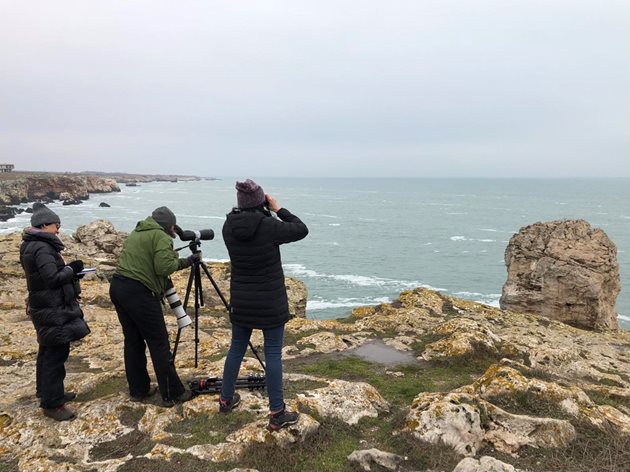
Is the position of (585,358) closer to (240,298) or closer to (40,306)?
(240,298)

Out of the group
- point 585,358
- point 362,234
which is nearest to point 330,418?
point 585,358

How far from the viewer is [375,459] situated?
4.87 m

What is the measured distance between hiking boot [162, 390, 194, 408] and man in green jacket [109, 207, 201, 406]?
14mm

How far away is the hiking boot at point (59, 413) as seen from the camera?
5.58 meters

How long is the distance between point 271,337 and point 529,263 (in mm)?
18524

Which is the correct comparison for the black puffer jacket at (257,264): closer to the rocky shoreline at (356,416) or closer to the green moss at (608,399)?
the rocky shoreline at (356,416)

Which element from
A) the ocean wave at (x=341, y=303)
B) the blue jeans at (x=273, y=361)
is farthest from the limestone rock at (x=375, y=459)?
the ocean wave at (x=341, y=303)

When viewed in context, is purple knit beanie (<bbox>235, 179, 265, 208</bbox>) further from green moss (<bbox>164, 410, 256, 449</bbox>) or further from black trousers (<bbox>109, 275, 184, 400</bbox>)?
green moss (<bbox>164, 410, 256, 449</bbox>)

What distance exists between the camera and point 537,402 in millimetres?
6016

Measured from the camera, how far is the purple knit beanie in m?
5.05

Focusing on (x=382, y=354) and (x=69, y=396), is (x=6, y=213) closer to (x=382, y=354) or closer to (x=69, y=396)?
(x=69, y=396)

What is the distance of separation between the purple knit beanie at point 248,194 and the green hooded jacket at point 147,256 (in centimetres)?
124

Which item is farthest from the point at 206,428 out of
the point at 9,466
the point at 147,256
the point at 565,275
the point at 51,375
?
the point at 565,275

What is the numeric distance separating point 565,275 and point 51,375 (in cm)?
1989
